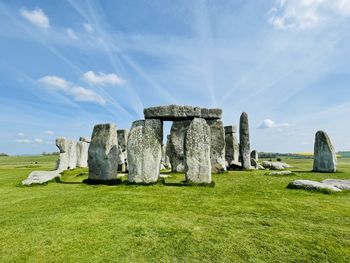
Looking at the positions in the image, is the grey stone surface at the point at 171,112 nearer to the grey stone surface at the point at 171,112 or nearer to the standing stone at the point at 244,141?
the grey stone surface at the point at 171,112

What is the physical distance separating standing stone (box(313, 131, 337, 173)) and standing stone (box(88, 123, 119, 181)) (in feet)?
44.5

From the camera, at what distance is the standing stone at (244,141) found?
20906 millimetres

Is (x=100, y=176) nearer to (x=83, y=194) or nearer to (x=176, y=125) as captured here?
(x=83, y=194)

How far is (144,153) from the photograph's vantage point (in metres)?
11.3

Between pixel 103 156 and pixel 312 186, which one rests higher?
pixel 103 156

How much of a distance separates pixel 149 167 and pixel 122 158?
29.7 feet

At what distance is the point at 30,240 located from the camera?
17.4ft

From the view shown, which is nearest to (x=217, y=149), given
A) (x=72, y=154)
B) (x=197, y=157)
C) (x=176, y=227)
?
(x=197, y=157)

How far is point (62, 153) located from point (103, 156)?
915 cm

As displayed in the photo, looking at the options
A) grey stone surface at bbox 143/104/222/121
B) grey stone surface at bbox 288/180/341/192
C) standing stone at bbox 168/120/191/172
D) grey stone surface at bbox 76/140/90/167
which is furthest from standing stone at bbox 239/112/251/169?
grey stone surface at bbox 76/140/90/167

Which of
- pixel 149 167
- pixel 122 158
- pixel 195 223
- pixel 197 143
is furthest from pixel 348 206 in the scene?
pixel 122 158

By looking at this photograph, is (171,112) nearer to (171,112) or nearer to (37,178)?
(171,112)

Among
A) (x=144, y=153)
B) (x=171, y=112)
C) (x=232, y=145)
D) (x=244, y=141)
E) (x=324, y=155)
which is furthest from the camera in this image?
(x=232, y=145)

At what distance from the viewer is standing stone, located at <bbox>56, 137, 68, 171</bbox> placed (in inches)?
776
